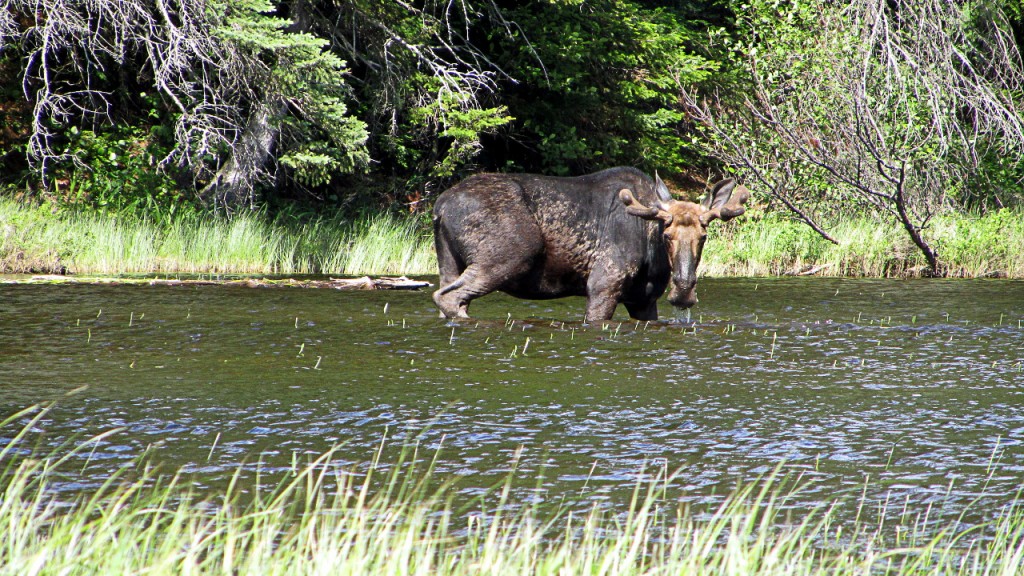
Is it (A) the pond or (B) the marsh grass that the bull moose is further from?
(B) the marsh grass

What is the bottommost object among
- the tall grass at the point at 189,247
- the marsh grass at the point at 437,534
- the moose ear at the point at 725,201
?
the marsh grass at the point at 437,534

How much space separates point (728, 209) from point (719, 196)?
0.21m

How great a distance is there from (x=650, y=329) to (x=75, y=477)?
20.1ft

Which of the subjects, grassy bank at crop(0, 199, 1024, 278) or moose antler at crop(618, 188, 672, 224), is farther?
grassy bank at crop(0, 199, 1024, 278)

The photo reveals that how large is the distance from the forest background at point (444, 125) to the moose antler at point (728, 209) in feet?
21.6

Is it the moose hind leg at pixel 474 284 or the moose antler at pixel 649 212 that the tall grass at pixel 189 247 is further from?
the moose antler at pixel 649 212

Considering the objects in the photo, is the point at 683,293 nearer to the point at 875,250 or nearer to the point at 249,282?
the point at 249,282

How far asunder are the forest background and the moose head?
23.0 ft

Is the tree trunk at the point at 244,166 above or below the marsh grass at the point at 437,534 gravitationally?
above

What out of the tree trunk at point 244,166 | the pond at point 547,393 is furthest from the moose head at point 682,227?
the tree trunk at point 244,166

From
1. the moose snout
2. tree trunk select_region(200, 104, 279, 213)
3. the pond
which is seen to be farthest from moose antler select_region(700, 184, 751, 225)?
tree trunk select_region(200, 104, 279, 213)

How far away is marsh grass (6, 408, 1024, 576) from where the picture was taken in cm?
361

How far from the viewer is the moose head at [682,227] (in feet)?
32.6

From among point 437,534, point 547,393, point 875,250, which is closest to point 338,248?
point 875,250
